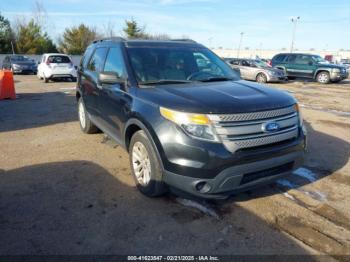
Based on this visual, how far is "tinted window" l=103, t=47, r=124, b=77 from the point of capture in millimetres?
4484

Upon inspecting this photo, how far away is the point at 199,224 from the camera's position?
346cm

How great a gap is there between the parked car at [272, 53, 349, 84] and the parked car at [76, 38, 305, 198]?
18.3 meters

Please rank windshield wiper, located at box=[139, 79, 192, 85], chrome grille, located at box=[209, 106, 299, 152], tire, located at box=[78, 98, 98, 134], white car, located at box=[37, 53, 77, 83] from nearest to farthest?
chrome grille, located at box=[209, 106, 299, 152], windshield wiper, located at box=[139, 79, 192, 85], tire, located at box=[78, 98, 98, 134], white car, located at box=[37, 53, 77, 83]

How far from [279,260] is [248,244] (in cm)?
32

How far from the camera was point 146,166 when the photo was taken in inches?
154

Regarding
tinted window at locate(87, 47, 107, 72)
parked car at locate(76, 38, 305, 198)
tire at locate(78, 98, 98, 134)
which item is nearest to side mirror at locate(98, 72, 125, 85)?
parked car at locate(76, 38, 305, 198)

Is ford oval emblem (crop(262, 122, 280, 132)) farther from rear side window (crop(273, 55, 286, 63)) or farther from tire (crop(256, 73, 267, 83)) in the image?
rear side window (crop(273, 55, 286, 63))

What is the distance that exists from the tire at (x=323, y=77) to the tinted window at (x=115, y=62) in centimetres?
1897

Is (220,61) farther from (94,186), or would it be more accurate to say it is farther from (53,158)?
(53,158)

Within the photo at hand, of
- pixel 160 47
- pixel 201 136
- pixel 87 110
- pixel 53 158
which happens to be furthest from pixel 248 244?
pixel 87 110

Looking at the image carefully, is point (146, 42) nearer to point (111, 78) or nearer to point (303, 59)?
point (111, 78)

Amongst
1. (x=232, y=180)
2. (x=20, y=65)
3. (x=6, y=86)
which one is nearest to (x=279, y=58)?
(x=6, y=86)

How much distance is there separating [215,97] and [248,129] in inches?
20.9

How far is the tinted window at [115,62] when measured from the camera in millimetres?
4484
